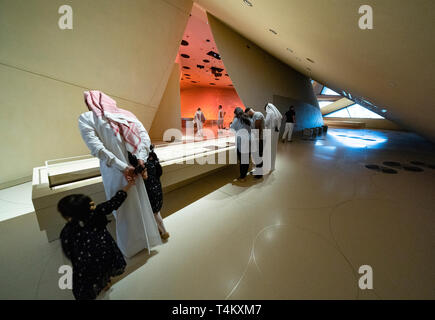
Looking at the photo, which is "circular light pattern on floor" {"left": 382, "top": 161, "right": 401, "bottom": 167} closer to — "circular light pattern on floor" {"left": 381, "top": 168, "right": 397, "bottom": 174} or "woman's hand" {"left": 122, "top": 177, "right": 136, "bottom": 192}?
"circular light pattern on floor" {"left": 381, "top": 168, "right": 397, "bottom": 174}

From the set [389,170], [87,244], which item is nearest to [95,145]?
[87,244]

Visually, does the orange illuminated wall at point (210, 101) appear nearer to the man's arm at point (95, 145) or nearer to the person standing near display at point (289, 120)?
the person standing near display at point (289, 120)

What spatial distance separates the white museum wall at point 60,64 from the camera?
2.51 metres

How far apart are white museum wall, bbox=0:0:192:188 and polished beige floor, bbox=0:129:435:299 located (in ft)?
5.31

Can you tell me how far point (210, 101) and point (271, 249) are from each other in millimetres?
15288

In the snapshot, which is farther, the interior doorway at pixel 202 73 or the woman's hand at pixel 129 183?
the interior doorway at pixel 202 73

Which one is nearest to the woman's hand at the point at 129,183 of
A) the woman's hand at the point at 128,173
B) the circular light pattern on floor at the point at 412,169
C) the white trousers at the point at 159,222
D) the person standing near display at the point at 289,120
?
the woman's hand at the point at 128,173

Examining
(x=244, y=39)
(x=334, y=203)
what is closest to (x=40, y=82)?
(x=334, y=203)

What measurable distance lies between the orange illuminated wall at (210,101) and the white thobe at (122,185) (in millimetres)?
14309

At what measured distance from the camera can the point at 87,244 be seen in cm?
117

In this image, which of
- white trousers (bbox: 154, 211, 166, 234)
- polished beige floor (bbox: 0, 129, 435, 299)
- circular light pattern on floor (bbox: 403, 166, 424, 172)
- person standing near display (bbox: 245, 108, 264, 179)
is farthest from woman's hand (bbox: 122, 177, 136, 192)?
circular light pattern on floor (bbox: 403, 166, 424, 172)

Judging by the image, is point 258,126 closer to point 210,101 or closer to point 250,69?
point 250,69

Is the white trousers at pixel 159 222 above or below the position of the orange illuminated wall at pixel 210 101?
below
